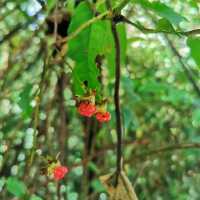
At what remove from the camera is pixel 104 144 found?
86.0 inches

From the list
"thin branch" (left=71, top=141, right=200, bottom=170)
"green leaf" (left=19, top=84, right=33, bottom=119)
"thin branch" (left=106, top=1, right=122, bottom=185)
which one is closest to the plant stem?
"thin branch" (left=106, top=1, right=122, bottom=185)

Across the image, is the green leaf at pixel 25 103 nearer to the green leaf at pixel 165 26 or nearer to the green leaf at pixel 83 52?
the green leaf at pixel 83 52

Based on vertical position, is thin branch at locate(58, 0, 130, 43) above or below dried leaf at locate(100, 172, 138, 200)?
above

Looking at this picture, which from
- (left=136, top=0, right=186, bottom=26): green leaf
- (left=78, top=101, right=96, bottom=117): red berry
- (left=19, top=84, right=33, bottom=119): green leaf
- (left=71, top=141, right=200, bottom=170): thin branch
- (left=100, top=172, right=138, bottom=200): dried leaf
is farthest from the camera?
(left=71, top=141, right=200, bottom=170): thin branch

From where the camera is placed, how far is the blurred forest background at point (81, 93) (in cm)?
91

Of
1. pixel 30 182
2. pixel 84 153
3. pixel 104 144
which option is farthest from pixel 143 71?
pixel 30 182

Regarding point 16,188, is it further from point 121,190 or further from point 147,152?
point 147,152

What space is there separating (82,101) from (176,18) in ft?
0.67

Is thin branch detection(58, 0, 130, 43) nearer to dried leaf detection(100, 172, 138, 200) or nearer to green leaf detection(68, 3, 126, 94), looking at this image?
green leaf detection(68, 3, 126, 94)

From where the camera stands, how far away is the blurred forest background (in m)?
0.91

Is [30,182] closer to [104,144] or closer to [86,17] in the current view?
Result: [104,144]

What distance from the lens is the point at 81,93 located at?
905mm

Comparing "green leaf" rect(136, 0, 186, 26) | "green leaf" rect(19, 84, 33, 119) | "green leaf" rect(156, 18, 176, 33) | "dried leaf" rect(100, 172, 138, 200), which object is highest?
"green leaf" rect(136, 0, 186, 26)

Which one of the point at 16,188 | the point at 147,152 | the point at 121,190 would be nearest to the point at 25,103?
the point at 16,188
